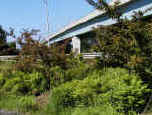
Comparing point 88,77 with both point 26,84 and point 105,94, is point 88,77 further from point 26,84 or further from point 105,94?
point 26,84

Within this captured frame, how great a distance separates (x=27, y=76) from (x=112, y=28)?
3.49 metres

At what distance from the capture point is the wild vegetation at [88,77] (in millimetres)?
5719

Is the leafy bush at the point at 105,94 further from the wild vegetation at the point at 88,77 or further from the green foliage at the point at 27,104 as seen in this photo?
the green foliage at the point at 27,104

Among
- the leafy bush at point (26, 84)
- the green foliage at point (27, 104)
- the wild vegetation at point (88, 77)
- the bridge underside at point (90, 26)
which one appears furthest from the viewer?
the bridge underside at point (90, 26)

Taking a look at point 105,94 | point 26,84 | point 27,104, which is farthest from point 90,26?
point 105,94

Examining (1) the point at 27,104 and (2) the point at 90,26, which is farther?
(2) the point at 90,26

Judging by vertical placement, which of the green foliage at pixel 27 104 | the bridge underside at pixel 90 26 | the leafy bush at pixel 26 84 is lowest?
the green foliage at pixel 27 104

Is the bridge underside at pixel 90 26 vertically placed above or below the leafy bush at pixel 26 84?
above

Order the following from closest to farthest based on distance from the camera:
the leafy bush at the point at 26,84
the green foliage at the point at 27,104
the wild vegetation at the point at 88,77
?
the wild vegetation at the point at 88,77, the green foliage at the point at 27,104, the leafy bush at the point at 26,84

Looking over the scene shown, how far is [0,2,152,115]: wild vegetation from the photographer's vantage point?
572cm

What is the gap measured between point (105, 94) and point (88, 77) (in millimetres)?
1534

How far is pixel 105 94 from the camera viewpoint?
588 centimetres

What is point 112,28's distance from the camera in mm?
7582

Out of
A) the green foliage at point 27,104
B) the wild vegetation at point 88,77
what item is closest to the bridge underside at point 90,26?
the wild vegetation at point 88,77
